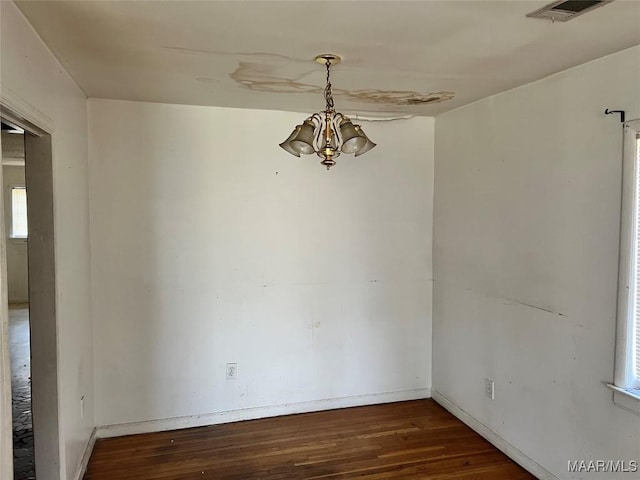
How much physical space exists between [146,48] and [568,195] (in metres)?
2.32

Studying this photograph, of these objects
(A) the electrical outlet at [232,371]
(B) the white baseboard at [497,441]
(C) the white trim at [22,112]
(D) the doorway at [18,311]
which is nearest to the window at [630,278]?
(B) the white baseboard at [497,441]

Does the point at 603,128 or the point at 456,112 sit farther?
the point at 456,112

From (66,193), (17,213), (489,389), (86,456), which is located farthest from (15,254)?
(489,389)

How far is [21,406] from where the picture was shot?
374cm

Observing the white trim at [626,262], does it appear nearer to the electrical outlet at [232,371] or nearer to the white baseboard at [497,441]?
the white baseboard at [497,441]

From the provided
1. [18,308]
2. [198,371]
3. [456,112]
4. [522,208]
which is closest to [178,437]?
[198,371]

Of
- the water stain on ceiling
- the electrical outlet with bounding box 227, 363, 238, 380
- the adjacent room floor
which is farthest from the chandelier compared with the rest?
the adjacent room floor

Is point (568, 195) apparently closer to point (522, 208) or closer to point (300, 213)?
point (522, 208)

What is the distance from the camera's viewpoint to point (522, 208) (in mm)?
2949

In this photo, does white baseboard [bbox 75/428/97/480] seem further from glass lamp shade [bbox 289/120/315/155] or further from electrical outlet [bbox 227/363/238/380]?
glass lamp shade [bbox 289/120/315/155]

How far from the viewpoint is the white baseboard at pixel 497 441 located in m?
2.85

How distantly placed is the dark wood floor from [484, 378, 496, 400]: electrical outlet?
34cm

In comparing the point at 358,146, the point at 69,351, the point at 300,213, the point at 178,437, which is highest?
the point at 358,146

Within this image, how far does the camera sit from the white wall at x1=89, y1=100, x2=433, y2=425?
3352 mm
